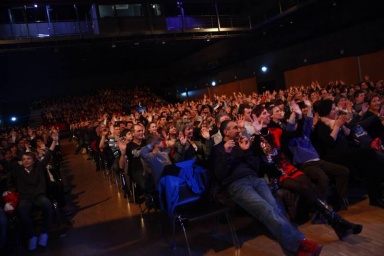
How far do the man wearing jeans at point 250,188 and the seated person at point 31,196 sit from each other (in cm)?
239

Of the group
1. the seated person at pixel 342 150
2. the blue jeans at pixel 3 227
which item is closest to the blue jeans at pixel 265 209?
the seated person at pixel 342 150

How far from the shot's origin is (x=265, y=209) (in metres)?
2.86

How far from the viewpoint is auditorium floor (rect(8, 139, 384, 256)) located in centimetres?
301

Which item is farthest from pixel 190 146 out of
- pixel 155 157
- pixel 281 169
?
pixel 281 169

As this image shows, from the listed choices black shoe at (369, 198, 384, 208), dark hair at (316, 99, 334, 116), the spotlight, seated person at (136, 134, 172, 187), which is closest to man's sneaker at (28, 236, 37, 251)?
seated person at (136, 134, 172, 187)

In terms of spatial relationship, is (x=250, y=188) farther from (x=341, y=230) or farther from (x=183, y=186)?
(x=341, y=230)

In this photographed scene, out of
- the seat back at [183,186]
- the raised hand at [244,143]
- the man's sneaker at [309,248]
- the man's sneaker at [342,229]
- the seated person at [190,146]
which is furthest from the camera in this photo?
the seated person at [190,146]

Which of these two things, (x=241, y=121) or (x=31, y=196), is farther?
(x=241, y=121)

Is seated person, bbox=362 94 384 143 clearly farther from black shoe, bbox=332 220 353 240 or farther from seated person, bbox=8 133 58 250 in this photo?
seated person, bbox=8 133 58 250

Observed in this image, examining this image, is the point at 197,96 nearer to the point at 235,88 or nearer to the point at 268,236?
the point at 235,88

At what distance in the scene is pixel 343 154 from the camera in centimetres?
382

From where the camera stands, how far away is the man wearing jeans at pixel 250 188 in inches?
105

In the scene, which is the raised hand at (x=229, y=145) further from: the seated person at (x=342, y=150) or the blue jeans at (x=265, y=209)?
the seated person at (x=342, y=150)

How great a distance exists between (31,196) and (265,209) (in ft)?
9.90
